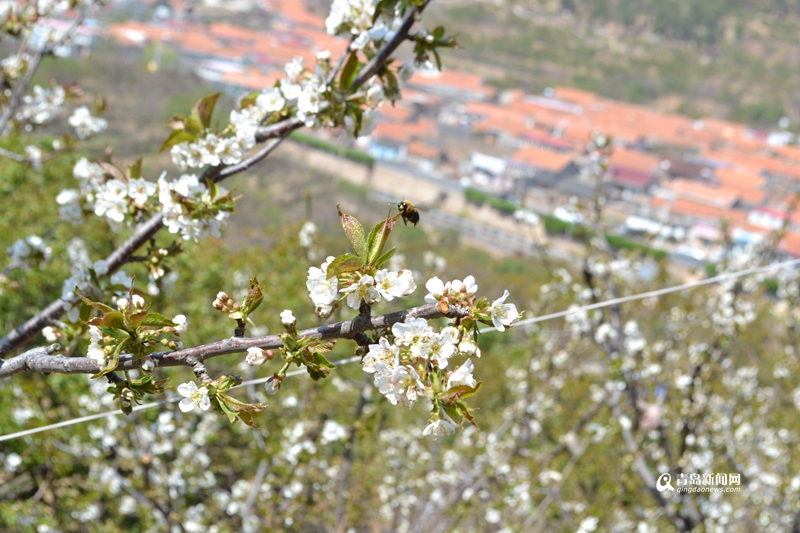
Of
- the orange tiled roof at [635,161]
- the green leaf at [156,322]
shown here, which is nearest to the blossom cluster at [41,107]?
the green leaf at [156,322]

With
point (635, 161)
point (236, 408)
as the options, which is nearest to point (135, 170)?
point (236, 408)

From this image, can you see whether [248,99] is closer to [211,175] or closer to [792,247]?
[211,175]

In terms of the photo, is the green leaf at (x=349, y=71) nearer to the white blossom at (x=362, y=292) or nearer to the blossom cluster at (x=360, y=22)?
the blossom cluster at (x=360, y=22)

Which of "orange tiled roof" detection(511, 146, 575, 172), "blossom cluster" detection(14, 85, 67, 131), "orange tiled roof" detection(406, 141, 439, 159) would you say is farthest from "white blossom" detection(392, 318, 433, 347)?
"orange tiled roof" detection(511, 146, 575, 172)

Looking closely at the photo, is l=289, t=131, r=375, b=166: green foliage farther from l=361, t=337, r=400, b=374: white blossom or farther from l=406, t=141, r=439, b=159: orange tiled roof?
l=361, t=337, r=400, b=374: white blossom

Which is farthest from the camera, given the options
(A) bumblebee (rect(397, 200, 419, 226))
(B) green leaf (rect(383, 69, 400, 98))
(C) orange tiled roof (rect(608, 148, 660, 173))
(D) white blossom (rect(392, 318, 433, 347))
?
(C) orange tiled roof (rect(608, 148, 660, 173))

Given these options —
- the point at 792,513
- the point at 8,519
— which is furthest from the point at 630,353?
the point at 8,519
